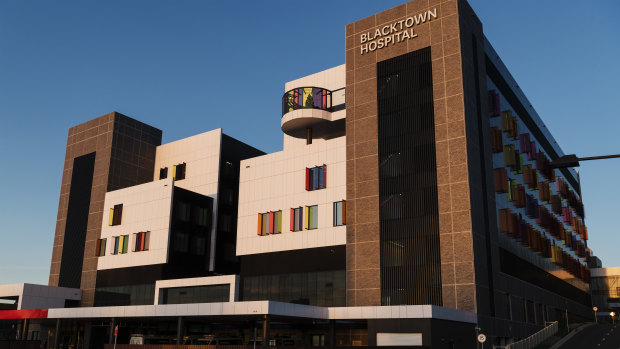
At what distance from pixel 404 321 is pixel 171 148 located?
56.7 meters

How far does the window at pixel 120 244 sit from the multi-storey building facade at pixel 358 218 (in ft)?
0.70

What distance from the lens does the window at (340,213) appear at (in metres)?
67.4

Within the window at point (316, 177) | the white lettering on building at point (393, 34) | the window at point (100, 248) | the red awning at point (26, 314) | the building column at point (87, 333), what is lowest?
the building column at point (87, 333)

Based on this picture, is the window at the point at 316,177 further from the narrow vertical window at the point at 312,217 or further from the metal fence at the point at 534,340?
the metal fence at the point at 534,340

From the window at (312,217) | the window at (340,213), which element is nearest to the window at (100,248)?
the window at (312,217)

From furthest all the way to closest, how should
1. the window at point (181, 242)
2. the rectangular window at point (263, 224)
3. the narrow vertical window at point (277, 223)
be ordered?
the window at point (181, 242) → the rectangular window at point (263, 224) → the narrow vertical window at point (277, 223)

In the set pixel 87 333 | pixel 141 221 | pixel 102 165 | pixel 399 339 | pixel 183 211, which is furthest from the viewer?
pixel 102 165

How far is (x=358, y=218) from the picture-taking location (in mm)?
66438

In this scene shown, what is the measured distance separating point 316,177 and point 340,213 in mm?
6351

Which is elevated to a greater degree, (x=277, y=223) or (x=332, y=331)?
(x=277, y=223)

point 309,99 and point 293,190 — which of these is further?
point 309,99

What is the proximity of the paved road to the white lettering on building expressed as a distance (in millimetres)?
40779

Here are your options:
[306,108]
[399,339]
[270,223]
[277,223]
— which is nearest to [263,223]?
[270,223]

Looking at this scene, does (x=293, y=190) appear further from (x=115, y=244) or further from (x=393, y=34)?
(x=115, y=244)
